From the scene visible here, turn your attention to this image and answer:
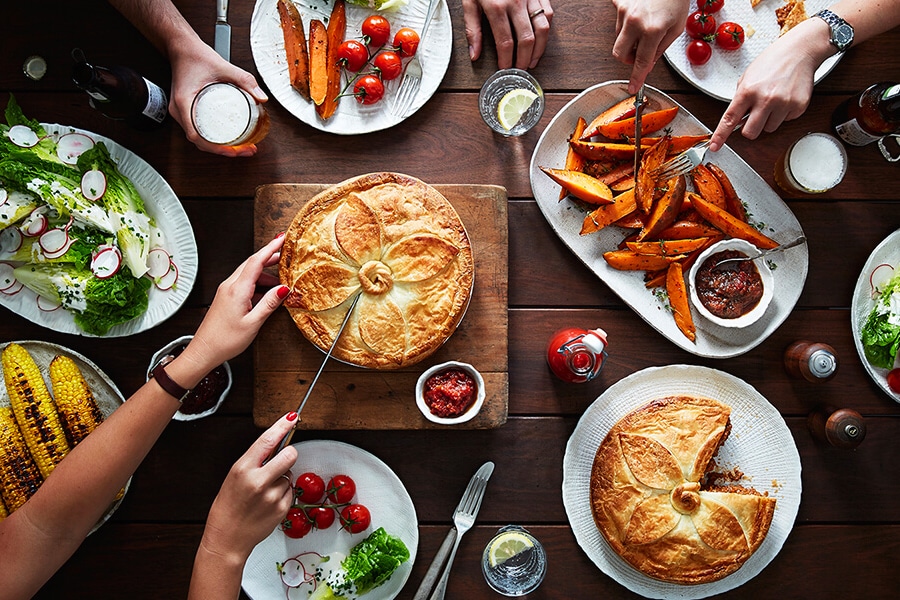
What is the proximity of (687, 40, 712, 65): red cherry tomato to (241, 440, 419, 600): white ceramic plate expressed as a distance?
2500 mm

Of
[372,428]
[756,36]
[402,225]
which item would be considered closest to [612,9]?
[756,36]

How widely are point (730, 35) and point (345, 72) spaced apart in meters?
1.88

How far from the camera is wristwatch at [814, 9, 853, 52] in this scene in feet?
9.48

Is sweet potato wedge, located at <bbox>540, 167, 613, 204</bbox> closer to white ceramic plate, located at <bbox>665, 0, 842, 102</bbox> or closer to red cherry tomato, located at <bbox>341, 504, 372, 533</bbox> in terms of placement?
white ceramic plate, located at <bbox>665, 0, 842, 102</bbox>

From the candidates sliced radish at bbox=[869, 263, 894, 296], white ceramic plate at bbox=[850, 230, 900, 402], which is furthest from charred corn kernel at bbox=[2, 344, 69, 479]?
sliced radish at bbox=[869, 263, 894, 296]

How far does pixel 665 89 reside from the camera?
127 inches

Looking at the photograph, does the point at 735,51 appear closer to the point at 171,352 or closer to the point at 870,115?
the point at 870,115

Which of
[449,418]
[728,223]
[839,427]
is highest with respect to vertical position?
[728,223]

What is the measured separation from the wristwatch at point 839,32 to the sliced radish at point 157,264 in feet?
10.7

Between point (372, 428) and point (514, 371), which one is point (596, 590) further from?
point (372, 428)

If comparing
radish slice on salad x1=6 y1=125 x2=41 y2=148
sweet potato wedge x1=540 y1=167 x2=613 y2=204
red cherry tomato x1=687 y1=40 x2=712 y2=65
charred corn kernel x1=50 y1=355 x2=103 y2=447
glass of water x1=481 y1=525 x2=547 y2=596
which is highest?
red cherry tomato x1=687 y1=40 x2=712 y2=65

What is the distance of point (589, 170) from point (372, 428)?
1644 millimetres

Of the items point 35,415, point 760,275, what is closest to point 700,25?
point 760,275

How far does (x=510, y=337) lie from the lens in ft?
10.6
